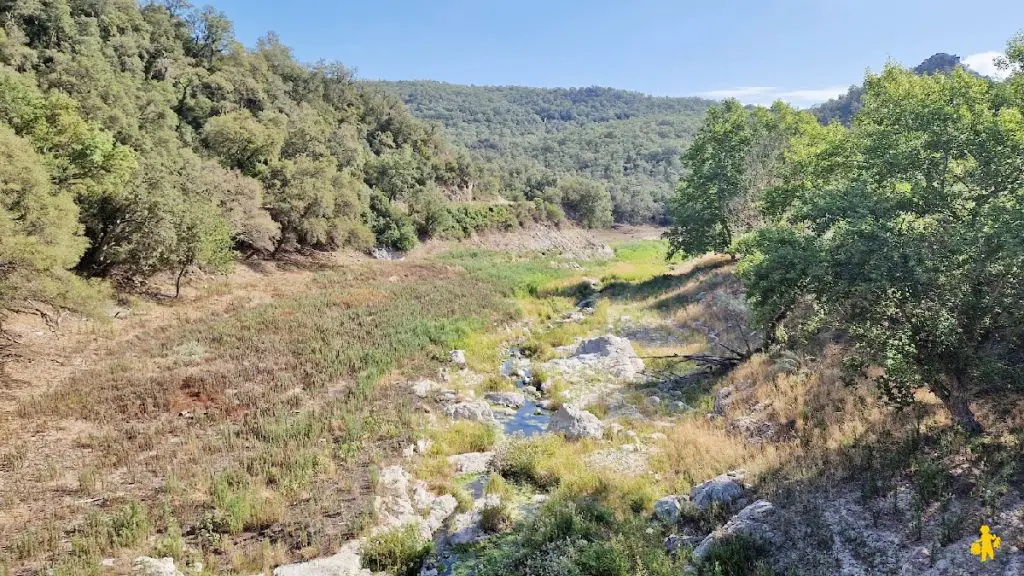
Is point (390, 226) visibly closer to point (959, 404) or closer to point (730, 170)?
point (730, 170)

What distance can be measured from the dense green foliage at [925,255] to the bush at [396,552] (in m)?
9.68

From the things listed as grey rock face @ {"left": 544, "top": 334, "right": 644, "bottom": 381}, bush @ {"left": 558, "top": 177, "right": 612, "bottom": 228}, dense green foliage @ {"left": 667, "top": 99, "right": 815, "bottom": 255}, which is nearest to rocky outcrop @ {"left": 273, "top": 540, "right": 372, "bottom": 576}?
grey rock face @ {"left": 544, "top": 334, "right": 644, "bottom": 381}

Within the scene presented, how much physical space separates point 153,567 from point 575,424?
1054cm

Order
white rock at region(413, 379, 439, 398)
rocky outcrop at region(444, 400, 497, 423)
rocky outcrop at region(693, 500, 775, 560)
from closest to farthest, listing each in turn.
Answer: rocky outcrop at region(693, 500, 775, 560) → rocky outcrop at region(444, 400, 497, 423) → white rock at region(413, 379, 439, 398)

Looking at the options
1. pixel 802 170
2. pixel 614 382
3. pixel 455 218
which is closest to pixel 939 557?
pixel 614 382

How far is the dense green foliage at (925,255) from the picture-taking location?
9.63 m

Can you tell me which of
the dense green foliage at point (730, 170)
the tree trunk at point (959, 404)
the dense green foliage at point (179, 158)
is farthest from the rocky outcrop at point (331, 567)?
the dense green foliage at point (730, 170)

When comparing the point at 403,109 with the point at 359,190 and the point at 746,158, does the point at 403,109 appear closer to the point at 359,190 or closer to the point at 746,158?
the point at 359,190

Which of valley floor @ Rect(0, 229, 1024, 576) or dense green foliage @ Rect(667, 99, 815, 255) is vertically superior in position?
dense green foliage @ Rect(667, 99, 815, 255)

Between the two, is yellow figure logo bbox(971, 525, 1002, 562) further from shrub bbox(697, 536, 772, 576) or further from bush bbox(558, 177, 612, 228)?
bush bbox(558, 177, 612, 228)

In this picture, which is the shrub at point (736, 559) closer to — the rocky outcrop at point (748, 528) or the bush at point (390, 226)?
the rocky outcrop at point (748, 528)

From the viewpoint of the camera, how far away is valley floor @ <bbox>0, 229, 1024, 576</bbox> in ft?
30.5

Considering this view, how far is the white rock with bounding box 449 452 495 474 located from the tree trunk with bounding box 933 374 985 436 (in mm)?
10228

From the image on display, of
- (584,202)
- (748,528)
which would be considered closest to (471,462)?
(748,528)
